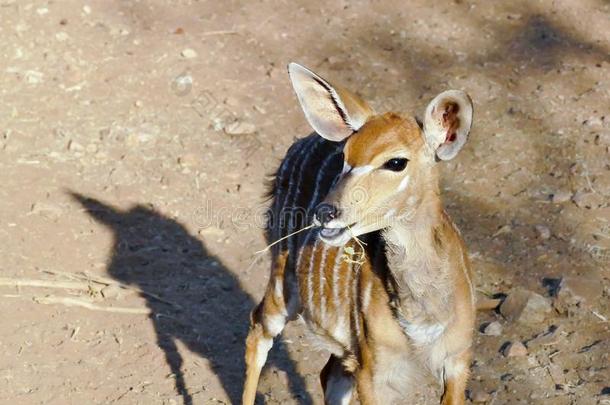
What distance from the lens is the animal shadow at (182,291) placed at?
6531 millimetres

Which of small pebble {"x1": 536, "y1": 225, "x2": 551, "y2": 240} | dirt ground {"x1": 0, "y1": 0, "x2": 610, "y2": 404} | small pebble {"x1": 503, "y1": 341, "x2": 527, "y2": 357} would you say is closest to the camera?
small pebble {"x1": 503, "y1": 341, "x2": 527, "y2": 357}

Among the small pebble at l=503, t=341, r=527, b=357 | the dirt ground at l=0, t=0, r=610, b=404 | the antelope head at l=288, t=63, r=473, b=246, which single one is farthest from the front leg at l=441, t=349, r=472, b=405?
the small pebble at l=503, t=341, r=527, b=357

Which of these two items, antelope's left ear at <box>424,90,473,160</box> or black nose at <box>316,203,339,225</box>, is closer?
black nose at <box>316,203,339,225</box>

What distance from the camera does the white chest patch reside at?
15.1 feet

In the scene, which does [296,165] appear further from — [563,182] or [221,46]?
[221,46]

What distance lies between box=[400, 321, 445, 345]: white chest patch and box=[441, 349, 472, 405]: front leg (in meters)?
0.15

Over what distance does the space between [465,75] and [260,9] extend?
2097mm

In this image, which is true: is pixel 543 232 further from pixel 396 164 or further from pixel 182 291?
pixel 396 164

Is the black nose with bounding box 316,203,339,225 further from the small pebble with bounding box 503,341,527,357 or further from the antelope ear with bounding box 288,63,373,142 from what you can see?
the small pebble with bounding box 503,341,527,357

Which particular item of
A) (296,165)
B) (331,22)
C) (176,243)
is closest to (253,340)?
(296,165)

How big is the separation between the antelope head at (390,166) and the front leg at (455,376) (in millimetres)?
690

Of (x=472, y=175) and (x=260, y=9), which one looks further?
(x=260, y=9)

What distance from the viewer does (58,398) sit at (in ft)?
20.2

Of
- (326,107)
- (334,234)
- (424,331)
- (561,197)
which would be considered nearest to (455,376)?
(424,331)
